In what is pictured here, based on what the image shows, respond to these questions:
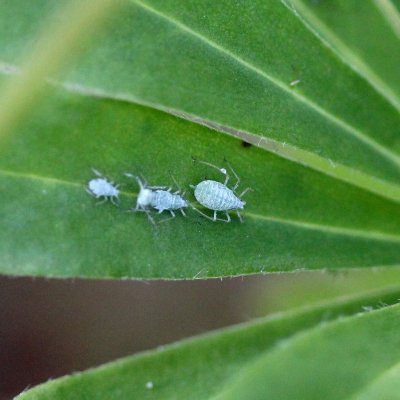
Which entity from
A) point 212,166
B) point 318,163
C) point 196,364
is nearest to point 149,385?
point 196,364

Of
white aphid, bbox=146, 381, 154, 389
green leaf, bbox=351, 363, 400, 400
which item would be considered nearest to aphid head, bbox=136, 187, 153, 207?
white aphid, bbox=146, 381, 154, 389

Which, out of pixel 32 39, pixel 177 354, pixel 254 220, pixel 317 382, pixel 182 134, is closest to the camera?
pixel 317 382

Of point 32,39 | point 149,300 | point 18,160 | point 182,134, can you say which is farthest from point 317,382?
point 149,300

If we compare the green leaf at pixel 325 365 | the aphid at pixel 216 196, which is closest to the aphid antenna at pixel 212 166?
the aphid at pixel 216 196

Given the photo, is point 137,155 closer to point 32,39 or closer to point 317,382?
point 32,39

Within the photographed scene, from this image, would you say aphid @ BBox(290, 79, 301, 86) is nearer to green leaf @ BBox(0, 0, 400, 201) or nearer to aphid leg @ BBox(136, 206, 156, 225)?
green leaf @ BBox(0, 0, 400, 201)

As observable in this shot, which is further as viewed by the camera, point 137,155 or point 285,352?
point 137,155
